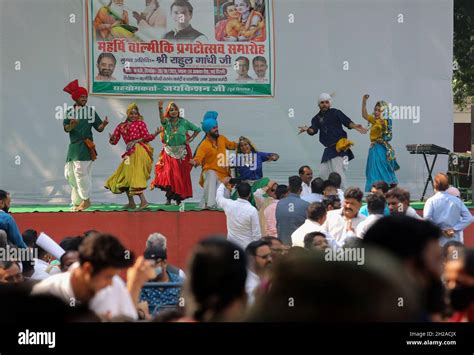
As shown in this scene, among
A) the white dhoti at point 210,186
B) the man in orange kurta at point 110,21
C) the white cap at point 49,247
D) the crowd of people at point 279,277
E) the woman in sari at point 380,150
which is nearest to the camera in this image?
the crowd of people at point 279,277

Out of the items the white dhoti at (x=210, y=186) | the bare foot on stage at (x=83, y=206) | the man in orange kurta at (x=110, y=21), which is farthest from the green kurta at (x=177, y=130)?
the man in orange kurta at (x=110, y=21)

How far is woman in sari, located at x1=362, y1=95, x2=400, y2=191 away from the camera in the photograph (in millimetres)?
11648

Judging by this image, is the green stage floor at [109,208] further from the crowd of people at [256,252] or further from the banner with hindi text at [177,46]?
the banner with hindi text at [177,46]

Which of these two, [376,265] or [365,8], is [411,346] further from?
[365,8]

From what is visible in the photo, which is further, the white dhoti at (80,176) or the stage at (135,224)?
the white dhoti at (80,176)

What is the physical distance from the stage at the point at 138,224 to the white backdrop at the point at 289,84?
232 cm

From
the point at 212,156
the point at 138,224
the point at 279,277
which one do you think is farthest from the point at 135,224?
the point at 279,277

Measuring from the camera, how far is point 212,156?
1092 cm

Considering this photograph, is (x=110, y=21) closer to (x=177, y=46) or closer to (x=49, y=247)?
(x=177, y=46)

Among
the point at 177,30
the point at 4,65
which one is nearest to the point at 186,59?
the point at 177,30

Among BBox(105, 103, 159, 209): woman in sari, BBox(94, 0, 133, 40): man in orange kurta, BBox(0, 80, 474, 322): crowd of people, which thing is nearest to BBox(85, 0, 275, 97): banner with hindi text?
BBox(94, 0, 133, 40): man in orange kurta

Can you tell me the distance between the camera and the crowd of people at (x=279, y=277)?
215cm

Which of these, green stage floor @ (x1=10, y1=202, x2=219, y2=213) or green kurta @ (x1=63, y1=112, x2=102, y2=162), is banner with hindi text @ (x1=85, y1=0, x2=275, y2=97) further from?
green kurta @ (x1=63, y1=112, x2=102, y2=162)

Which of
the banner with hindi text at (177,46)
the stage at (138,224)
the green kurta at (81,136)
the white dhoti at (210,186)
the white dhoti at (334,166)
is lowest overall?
the stage at (138,224)
